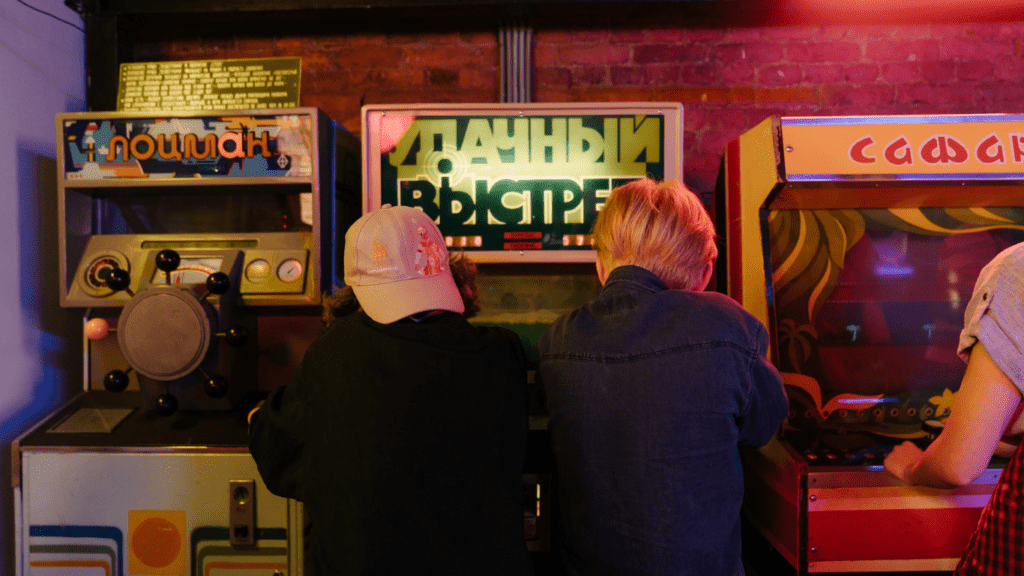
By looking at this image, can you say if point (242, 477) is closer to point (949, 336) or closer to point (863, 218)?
point (863, 218)

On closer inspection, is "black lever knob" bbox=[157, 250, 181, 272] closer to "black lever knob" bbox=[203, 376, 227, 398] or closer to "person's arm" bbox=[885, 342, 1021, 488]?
"black lever knob" bbox=[203, 376, 227, 398]

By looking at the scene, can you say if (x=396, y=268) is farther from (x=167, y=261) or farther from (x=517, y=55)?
(x=517, y=55)

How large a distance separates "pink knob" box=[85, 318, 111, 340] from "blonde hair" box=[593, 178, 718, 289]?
1.75m

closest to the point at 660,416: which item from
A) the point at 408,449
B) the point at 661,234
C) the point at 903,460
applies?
the point at 661,234

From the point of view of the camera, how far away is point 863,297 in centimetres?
174

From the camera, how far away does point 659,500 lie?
3.41ft

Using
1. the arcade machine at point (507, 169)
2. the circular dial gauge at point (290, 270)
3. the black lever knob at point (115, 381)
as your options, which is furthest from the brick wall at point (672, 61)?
the black lever knob at point (115, 381)

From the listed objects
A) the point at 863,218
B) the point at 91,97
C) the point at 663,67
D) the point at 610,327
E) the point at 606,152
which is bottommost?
Result: the point at 610,327

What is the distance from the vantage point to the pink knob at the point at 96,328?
1.80 m

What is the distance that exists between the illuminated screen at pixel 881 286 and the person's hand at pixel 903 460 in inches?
15.3

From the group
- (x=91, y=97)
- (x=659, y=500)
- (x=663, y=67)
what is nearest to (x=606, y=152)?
(x=663, y=67)

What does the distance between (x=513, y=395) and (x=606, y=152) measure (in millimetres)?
1122

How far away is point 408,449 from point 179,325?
1.14 m

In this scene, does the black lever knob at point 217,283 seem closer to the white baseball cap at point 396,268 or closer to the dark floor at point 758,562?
the white baseball cap at point 396,268
